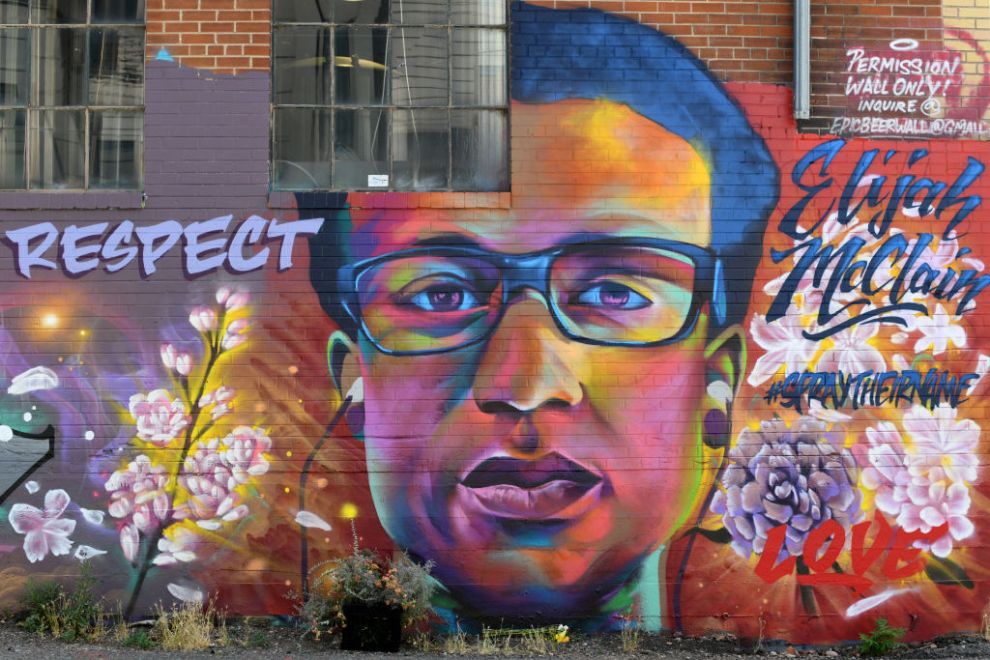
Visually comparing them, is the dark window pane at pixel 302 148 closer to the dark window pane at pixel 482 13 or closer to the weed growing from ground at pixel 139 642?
the dark window pane at pixel 482 13

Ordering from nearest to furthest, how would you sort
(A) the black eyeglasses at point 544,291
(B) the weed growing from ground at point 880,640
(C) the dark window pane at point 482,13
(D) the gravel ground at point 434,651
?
(D) the gravel ground at point 434,651, (B) the weed growing from ground at point 880,640, (A) the black eyeglasses at point 544,291, (C) the dark window pane at point 482,13

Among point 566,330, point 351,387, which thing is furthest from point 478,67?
point 351,387

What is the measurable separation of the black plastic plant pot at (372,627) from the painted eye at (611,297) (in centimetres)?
246

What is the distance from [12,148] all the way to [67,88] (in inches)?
22.9

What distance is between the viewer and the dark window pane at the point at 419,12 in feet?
24.9

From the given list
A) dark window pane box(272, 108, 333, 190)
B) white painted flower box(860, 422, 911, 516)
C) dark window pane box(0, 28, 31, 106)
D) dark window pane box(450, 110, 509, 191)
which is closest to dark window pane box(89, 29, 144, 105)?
dark window pane box(0, 28, 31, 106)

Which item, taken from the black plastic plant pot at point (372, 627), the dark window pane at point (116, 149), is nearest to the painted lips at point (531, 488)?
the black plastic plant pot at point (372, 627)

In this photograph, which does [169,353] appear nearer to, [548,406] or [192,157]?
[192,157]

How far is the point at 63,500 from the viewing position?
725 centimetres

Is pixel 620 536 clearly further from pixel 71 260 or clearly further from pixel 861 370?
pixel 71 260

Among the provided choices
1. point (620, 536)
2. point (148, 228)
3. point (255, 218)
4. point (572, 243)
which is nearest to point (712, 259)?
point (572, 243)

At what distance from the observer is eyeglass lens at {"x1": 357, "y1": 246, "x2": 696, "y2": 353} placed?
24.0 feet

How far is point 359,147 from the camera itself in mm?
7543

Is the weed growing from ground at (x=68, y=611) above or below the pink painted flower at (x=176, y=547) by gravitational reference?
below
